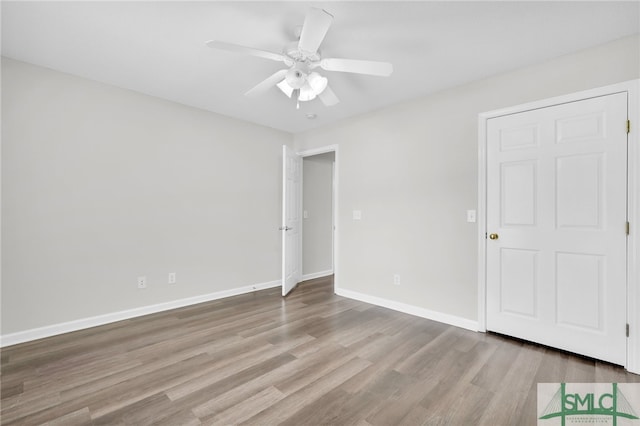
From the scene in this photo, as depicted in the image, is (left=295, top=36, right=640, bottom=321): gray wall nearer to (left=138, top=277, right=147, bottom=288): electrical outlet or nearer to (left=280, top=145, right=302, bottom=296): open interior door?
(left=280, top=145, right=302, bottom=296): open interior door

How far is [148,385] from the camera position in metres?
1.99

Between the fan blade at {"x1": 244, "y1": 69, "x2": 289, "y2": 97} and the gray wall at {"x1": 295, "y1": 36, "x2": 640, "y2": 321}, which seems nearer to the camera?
the fan blade at {"x1": 244, "y1": 69, "x2": 289, "y2": 97}

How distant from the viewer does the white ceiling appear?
1924 mm

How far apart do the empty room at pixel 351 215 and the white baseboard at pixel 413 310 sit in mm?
30

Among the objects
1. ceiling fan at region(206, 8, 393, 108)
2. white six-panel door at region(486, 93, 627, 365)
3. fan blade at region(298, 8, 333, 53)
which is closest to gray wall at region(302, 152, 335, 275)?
ceiling fan at region(206, 8, 393, 108)

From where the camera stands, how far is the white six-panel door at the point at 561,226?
2250 millimetres

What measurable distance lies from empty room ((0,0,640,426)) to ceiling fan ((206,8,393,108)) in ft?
0.06

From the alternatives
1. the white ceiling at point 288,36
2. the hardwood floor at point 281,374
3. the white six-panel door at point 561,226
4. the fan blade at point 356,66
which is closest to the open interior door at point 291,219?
the hardwood floor at point 281,374

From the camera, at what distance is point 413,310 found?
3377 millimetres

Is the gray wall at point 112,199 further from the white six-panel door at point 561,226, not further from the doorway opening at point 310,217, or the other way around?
the white six-panel door at point 561,226

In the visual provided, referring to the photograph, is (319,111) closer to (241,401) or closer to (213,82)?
(213,82)

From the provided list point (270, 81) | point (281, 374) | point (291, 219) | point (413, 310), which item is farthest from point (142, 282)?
point (413, 310)

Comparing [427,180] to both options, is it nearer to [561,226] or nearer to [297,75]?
[561,226]

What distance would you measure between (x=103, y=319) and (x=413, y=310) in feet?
10.9
